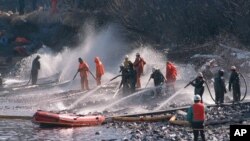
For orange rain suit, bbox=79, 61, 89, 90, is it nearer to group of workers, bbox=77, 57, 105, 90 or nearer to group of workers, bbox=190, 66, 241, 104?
group of workers, bbox=77, 57, 105, 90

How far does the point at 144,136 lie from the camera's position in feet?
68.0

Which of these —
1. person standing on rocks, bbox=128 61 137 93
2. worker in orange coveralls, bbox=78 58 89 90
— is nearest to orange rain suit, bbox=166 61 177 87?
person standing on rocks, bbox=128 61 137 93

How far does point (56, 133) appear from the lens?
22297 millimetres

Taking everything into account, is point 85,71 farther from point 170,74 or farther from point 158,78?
point 170,74

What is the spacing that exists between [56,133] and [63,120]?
0.98 metres

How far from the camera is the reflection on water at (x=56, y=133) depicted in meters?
21.3

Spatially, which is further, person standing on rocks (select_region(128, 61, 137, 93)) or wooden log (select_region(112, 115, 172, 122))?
person standing on rocks (select_region(128, 61, 137, 93))

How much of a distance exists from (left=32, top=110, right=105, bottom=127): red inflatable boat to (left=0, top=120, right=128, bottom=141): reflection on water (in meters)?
0.25

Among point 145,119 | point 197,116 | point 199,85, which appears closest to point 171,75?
point 199,85

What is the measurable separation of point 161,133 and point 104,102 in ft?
30.4

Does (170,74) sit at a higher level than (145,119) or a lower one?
higher

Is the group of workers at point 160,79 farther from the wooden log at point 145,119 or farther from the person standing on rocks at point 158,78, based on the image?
the wooden log at point 145,119

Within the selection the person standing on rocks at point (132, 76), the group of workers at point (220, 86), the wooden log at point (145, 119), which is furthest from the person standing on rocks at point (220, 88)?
the person standing on rocks at point (132, 76)

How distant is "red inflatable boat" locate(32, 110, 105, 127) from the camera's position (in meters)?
23.0
